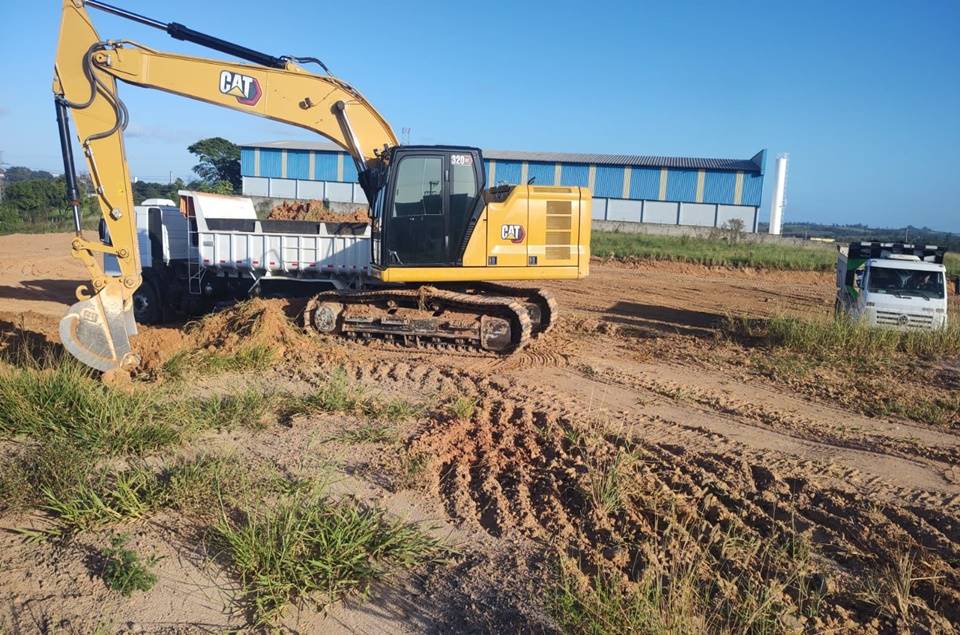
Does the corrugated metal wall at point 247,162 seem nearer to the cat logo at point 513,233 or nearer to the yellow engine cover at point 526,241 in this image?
the yellow engine cover at point 526,241

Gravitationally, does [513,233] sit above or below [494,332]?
above

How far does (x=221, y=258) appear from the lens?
11.1m

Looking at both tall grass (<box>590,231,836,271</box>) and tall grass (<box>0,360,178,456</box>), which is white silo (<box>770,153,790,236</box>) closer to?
tall grass (<box>590,231,836,271</box>)

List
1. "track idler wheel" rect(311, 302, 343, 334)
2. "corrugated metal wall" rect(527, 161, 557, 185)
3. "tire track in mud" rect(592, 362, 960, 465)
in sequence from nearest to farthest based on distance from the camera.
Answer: "tire track in mud" rect(592, 362, 960, 465), "track idler wheel" rect(311, 302, 343, 334), "corrugated metal wall" rect(527, 161, 557, 185)

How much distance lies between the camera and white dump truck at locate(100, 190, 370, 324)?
1094cm

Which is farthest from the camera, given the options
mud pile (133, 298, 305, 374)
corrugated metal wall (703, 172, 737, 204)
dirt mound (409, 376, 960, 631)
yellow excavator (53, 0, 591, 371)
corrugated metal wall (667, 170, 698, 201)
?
corrugated metal wall (667, 170, 698, 201)

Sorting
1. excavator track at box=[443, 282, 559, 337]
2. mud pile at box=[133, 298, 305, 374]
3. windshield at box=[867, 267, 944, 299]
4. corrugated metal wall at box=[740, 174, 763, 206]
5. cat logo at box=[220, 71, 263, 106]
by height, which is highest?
corrugated metal wall at box=[740, 174, 763, 206]

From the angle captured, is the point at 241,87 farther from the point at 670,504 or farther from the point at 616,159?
A: the point at 616,159

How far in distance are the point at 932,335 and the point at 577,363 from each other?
576 centimetres

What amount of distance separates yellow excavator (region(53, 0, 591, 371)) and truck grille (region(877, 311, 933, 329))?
203 inches

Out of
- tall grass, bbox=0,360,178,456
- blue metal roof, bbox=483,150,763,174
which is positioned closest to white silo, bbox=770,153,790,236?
blue metal roof, bbox=483,150,763,174

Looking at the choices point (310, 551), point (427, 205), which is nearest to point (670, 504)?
point (310, 551)

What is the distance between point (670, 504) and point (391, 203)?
5.88 metres

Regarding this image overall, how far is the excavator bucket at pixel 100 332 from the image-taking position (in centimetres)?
700
